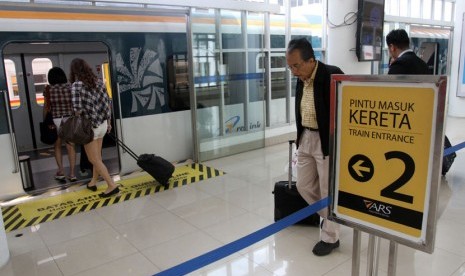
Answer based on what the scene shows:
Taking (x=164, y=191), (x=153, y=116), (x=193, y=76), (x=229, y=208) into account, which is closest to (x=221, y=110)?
(x=193, y=76)

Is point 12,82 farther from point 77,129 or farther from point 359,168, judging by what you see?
point 359,168

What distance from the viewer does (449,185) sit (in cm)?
452

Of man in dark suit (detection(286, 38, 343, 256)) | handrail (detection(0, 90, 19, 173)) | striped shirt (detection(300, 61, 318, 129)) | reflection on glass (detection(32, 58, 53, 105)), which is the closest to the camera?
man in dark suit (detection(286, 38, 343, 256))

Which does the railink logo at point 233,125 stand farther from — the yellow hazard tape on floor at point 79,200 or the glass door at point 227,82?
the yellow hazard tape on floor at point 79,200

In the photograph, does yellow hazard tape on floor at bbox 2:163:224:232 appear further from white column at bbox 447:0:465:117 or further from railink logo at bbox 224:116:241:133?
white column at bbox 447:0:465:117

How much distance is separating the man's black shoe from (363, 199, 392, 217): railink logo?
1467 mm

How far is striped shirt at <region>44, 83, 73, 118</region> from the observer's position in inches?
194

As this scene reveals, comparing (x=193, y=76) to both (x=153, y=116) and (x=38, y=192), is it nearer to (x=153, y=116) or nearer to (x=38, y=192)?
(x=153, y=116)

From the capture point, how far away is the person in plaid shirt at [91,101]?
415cm

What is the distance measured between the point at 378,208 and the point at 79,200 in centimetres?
378

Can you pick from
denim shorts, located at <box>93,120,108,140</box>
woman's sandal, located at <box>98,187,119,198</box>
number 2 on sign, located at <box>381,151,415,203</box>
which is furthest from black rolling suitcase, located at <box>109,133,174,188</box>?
number 2 on sign, located at <box>381,151,415,203</box>

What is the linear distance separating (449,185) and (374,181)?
11.6 feet

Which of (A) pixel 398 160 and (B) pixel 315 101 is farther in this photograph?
(B) pixel 315 101

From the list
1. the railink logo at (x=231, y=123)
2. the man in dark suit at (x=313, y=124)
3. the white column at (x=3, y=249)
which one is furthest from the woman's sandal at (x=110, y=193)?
the man in dark suit at (x=313, y=124)
